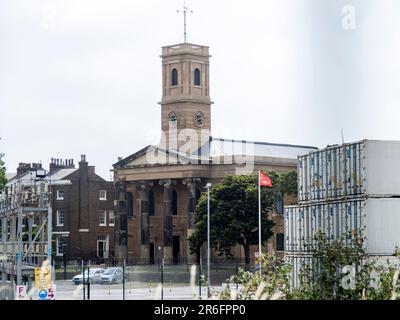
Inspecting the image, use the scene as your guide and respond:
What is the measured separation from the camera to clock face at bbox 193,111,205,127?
10994 centimetres

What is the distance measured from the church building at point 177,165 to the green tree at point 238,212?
1087cm

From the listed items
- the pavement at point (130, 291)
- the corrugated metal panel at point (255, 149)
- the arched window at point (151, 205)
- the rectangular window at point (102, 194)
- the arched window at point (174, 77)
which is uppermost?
the arched window at point (174, 77)

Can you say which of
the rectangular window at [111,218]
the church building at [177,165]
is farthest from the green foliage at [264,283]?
the rectangular window at [111,218]

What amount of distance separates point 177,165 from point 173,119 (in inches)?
442

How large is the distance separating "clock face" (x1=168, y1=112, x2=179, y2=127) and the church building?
12 centimetres

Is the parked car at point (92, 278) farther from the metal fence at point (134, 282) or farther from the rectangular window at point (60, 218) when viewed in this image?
the rectangular window at point (60, 218)

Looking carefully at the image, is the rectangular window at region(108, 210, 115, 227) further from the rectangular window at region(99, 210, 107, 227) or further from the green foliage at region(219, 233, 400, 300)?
the green foliage at region(219, 233, 400, 300)

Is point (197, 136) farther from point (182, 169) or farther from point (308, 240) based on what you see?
point (308, 240)

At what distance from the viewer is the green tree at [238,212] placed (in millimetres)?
79438

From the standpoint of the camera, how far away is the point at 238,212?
80062mm

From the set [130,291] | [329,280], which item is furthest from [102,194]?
[329,280]

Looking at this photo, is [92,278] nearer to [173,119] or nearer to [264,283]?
[264,283]

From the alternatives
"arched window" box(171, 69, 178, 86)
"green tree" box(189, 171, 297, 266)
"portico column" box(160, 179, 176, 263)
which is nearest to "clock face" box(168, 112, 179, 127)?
A: "arched window" box(171, 69, 178, 86)
